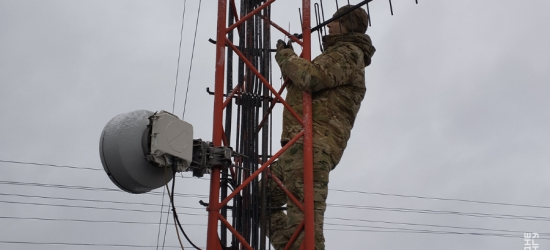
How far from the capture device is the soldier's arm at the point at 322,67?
6586 mm

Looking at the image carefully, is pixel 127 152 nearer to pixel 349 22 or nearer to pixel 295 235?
pixel 295 235

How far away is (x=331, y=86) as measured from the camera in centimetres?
673

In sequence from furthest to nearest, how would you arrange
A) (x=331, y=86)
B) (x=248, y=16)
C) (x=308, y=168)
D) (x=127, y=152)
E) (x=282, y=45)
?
(x=248, y=16) < (x=282, y=45) < (x=331, y=86) < (x=308, y=168) < (x=127, y=152)

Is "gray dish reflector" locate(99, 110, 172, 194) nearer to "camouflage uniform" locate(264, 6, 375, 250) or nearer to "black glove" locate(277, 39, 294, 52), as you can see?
"camouflage uniform" locate(264, 6, 375, 250)

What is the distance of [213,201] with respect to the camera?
634 cm

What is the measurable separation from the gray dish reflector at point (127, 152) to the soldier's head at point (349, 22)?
226 cm

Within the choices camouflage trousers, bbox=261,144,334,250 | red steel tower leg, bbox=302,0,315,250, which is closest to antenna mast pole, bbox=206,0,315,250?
red steel tower leg, bbox=302,0,315,250

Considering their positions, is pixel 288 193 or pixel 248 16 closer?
Answer: pixel 288 193

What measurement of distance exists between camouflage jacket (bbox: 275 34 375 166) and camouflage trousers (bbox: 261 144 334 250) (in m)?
0.15

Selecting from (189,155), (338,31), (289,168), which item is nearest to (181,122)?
(189,155)

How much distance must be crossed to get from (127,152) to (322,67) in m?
2.06

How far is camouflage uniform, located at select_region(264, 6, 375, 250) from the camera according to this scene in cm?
658

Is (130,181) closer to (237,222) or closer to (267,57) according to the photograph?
(237,222)

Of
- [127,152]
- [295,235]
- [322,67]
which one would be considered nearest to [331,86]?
[322,67]
